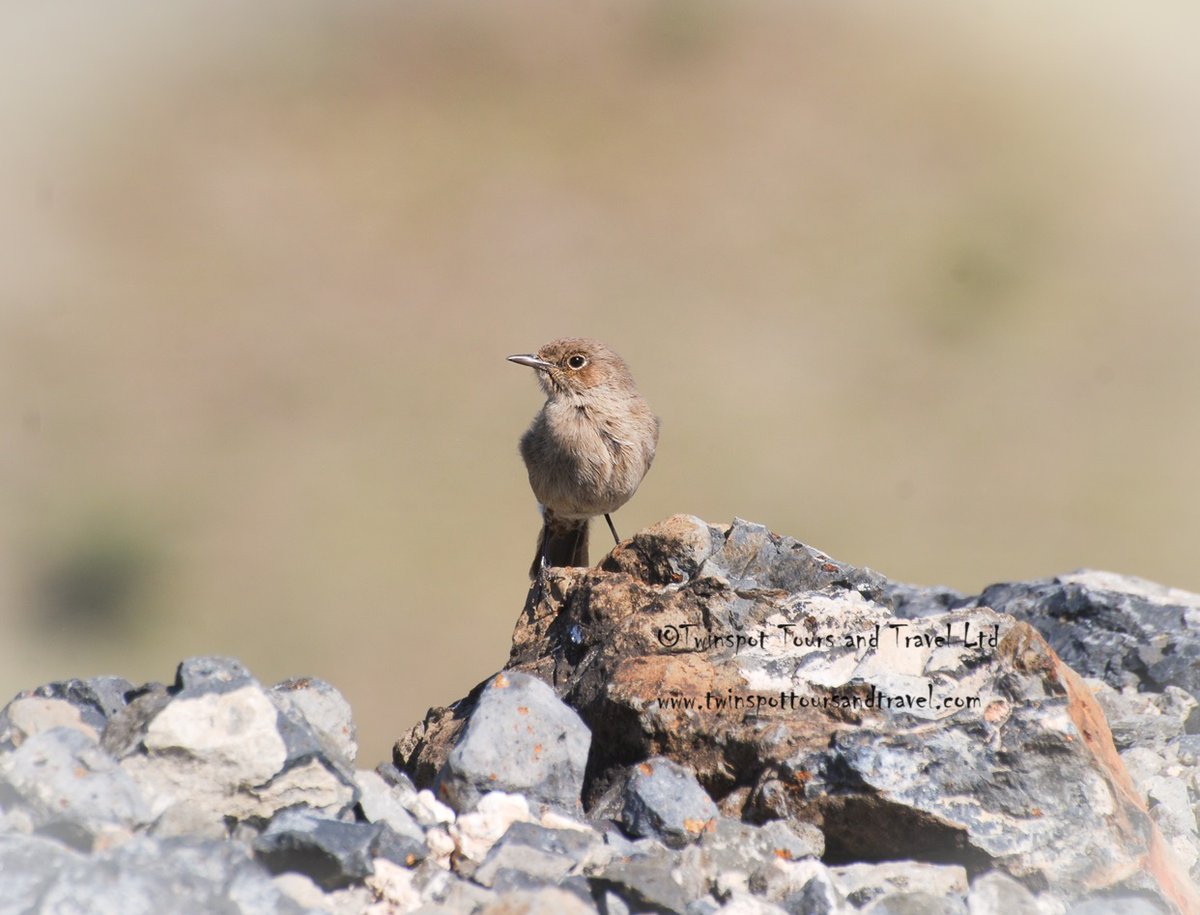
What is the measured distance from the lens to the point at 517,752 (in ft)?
13.8

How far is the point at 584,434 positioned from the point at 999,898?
4.57 metres

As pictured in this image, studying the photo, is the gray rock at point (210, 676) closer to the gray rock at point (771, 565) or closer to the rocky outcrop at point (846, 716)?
the rocky outcrop at point (846, 716)

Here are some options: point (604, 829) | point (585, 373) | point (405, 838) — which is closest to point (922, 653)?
point (604, 829)

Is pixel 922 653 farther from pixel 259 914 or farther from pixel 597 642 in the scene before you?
pixel 259 914

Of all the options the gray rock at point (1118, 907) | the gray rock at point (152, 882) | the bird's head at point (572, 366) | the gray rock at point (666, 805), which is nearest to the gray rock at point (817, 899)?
the gray rock at point (666, 805)

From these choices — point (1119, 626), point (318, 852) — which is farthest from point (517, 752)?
point (1119, 626)

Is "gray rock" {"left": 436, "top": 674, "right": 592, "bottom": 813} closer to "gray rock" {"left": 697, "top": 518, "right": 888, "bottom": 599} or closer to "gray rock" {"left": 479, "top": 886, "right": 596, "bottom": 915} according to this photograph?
"gray rock" {"left": 479, "top": 886, "right": 596, "bottom": 915}

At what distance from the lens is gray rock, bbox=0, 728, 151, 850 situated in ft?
11.0

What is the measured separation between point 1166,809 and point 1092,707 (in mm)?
665

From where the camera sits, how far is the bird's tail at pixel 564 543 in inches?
328

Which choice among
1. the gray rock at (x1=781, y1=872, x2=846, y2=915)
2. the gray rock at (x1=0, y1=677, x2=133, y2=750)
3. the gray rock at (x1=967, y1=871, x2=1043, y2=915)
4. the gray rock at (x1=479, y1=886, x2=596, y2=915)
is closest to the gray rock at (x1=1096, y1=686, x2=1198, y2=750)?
the gray rock at (x1=967, y1=871, x2=1043, y2=915)

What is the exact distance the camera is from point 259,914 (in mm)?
3133

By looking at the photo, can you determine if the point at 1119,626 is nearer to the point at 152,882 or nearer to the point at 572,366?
the point at 572,366

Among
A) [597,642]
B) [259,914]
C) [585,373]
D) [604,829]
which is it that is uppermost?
[585,373]
